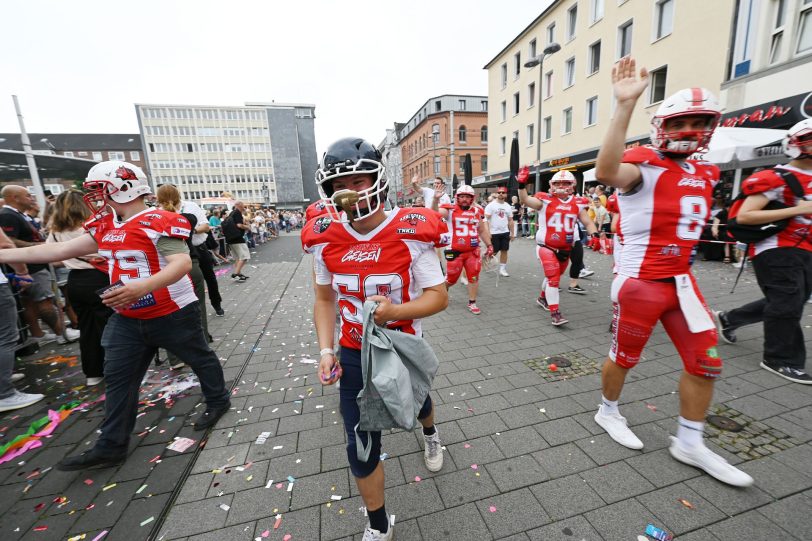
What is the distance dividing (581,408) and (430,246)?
241cm

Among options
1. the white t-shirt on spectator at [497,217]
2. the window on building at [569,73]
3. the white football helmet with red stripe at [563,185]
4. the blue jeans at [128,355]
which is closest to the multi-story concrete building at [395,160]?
the window on building at [569,73]

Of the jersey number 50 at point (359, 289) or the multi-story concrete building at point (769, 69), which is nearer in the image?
the jersey number 50 at point (359, 289)

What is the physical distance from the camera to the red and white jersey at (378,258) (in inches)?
71.2

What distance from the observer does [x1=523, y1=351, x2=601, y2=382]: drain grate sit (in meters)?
3.79

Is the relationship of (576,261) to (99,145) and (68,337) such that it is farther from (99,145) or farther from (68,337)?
(99,145)

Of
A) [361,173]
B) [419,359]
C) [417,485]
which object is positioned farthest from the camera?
[417,485]

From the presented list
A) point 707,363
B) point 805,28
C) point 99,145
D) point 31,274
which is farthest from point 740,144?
point 99,145

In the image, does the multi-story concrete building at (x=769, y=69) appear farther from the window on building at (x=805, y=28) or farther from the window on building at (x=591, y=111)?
the window on building at (x=591, y=111)

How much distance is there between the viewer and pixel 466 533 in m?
2.02

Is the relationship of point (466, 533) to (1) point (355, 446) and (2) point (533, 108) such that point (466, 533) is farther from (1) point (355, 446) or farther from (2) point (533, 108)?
(2) point (533, 108)

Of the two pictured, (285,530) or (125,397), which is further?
(125,397)

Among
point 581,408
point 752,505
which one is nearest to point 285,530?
point 581,408

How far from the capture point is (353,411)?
72.2 inches

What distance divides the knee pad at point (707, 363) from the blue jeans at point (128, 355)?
12.8ft
